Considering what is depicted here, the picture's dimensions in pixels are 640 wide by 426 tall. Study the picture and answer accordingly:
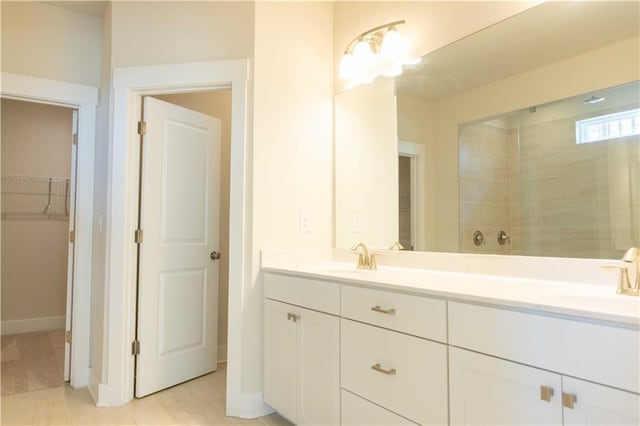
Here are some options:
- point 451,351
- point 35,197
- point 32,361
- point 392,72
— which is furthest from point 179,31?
point 35,197

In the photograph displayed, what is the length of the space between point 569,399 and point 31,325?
4860mm

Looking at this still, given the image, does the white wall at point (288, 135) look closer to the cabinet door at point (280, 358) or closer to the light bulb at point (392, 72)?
the cabinet door at point (280, 358)

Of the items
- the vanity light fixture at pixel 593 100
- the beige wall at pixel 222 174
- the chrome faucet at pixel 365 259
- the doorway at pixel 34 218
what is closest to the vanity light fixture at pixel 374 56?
the vanity light fixture at pixel 593 100

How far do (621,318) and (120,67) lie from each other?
8.80ft

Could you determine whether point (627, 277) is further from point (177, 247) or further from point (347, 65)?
point (177, 247)

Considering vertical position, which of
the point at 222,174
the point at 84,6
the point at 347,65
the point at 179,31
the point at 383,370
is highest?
the point at 84,6

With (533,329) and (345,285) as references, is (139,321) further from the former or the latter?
(533,329)

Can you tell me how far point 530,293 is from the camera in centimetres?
124

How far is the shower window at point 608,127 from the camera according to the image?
4.45 ft

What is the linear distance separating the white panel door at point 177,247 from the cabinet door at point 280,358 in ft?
2.70

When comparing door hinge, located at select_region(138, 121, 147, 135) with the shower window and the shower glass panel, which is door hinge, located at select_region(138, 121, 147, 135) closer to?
the shower glass panel

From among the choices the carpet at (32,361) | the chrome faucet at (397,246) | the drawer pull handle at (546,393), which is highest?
the chrome faucet at (397,246)

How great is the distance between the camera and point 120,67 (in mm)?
2400

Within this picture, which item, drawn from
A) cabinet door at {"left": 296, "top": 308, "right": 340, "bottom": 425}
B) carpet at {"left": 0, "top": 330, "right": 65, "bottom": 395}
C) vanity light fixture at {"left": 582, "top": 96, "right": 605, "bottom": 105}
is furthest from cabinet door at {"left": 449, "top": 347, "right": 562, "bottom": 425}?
carpet at {"left": 0, "top": 330, "right": 65, "bottom": 395}
